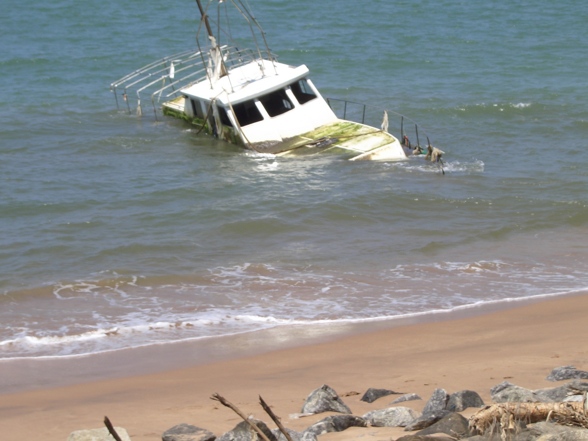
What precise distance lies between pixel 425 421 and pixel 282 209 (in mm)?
10795

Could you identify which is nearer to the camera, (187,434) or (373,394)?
(187,434)

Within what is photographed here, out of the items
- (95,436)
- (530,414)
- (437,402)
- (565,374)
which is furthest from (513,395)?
(95,436)

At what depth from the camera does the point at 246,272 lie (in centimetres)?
1446

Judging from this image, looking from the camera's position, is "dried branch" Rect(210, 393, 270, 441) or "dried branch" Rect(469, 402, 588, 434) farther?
"dried branch" Rect(469, 402, 588, 434)

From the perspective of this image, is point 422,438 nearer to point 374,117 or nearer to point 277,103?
point 277,103

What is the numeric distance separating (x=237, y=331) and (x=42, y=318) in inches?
107

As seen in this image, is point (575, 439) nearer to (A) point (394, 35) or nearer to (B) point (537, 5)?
(A) point (394, 35)

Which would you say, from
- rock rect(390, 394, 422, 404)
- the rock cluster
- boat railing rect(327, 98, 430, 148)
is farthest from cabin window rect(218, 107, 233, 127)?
rock rect(390, 394, 422, 404)

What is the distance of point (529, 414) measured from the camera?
6.68 metres

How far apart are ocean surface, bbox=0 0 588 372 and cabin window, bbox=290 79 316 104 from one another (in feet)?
5.60

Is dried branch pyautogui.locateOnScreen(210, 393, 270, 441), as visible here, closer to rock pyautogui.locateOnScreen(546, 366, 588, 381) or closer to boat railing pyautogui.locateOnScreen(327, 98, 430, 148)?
rock pyautogui.locateOnScreen(546, 366, 588, 381)

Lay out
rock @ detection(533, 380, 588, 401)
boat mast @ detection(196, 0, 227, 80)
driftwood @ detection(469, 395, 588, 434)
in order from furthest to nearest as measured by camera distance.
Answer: boat mast @ detection(196, 0, 227, 80), rock @ detection(533, 380, 588, 401), driftwood @ detection(469, 395, 588, 434)

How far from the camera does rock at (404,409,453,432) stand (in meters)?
7.21

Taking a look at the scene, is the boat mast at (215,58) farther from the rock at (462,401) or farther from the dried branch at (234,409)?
the dried branch at (234,409)
